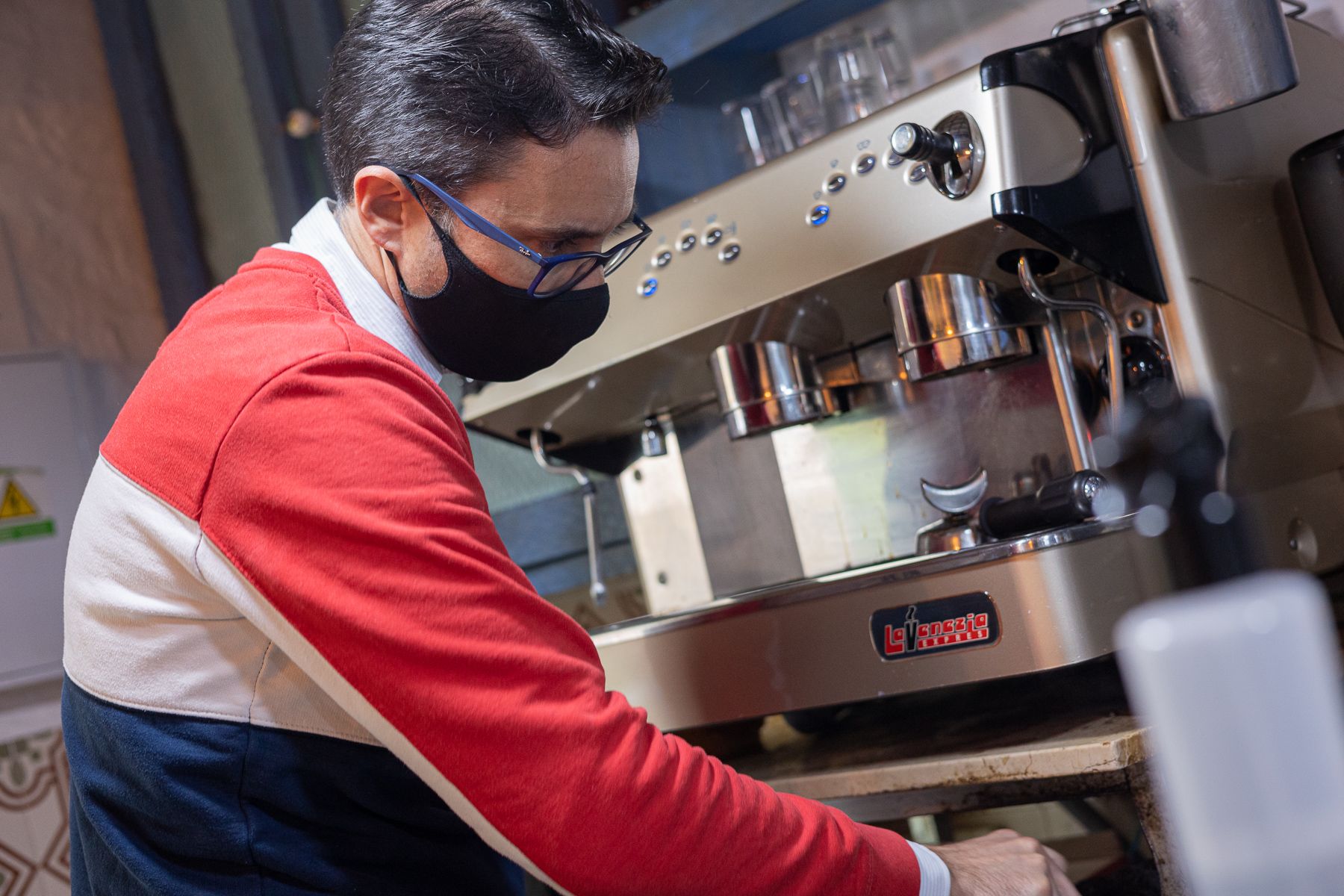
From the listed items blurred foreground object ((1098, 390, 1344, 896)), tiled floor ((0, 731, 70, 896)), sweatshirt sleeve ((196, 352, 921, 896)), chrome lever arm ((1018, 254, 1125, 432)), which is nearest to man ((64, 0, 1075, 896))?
sweatshirt sleeve ((196, 352, 921, 896))

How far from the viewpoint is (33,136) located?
2068 mm

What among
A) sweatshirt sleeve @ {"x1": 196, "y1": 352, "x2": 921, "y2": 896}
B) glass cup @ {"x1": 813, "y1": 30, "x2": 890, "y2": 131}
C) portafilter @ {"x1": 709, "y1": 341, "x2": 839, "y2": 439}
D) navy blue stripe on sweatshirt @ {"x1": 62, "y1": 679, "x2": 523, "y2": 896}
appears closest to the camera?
sweatshirt sleeve @ {"x1": 196, "y1": 352, "x2": 921, "y2": 896}

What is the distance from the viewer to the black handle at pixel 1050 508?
912 millimetres

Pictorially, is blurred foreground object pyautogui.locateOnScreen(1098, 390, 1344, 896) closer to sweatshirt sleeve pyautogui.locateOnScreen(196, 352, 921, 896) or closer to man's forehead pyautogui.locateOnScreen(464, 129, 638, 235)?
sweatshirt sleeve pyautogui.locateOnScreen(196, 352, 921, 896)

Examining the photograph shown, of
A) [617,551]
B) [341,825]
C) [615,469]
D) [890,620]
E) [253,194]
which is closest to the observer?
[341,825]

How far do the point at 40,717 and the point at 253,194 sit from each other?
891 mm

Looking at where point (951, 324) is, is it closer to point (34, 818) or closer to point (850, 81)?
point (850, 81)

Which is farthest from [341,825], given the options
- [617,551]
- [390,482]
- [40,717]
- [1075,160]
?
[40,717]

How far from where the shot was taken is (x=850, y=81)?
1.34m

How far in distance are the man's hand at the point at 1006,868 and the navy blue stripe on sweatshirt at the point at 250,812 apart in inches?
12.2

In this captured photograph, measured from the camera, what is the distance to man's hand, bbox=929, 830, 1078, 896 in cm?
70

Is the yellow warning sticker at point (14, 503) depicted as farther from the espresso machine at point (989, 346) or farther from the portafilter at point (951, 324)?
the portafilter at point (951, 324)

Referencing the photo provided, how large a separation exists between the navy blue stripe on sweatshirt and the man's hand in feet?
1.02

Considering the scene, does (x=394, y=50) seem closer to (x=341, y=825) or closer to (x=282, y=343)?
(x=282, y=343)
